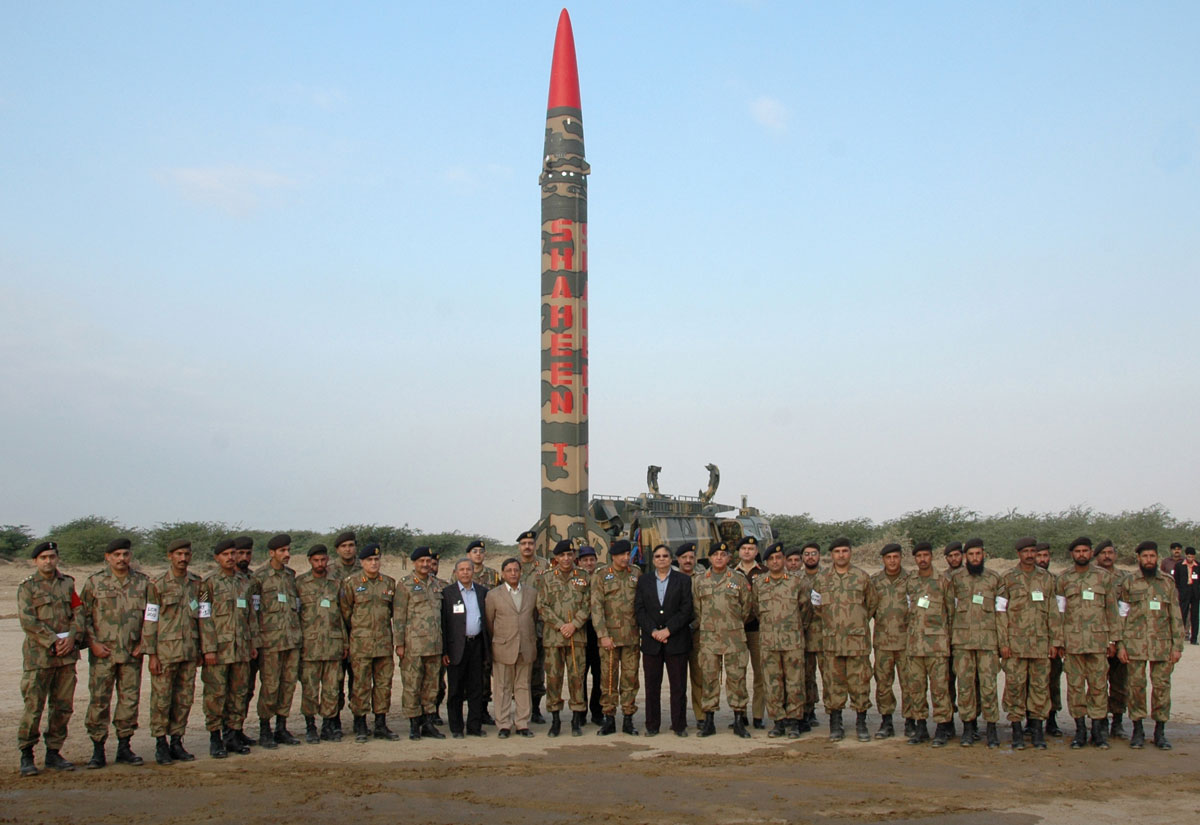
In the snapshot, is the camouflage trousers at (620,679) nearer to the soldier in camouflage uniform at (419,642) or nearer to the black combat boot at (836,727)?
the soldier in camouflage uniform at (419,642)

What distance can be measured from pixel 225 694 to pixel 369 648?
3.49ft

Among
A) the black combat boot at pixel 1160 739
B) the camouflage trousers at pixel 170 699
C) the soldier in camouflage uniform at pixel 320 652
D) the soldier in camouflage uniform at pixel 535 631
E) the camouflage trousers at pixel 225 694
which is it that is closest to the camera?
the camouflage trousers at pixel 170 699

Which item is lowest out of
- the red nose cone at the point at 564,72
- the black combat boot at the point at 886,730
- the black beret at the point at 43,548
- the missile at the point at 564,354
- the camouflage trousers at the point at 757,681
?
the black combat boot at the point at 886,730

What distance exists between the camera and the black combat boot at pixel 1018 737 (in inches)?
297

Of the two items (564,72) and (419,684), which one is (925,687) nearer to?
(419,684)

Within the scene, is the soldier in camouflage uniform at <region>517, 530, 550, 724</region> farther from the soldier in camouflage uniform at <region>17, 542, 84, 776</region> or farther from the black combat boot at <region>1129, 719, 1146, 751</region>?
the black combat boot at <region>1129, 719, 1146, 751</region>

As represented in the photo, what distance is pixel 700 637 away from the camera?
26.7ft

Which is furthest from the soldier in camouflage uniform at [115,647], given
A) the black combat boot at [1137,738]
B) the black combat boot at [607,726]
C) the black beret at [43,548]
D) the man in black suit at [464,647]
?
the black combat boot at [1137,738]

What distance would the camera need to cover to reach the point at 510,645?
8164mm

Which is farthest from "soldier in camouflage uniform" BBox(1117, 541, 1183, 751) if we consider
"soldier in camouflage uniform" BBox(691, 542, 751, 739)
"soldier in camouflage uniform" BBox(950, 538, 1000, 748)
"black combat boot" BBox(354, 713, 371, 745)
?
"black combat boot" BBox(354, 713, 371, 745)

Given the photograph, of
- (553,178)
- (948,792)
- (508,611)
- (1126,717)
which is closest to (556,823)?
(948,792)

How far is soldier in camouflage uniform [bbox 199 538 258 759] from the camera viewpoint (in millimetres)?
7340

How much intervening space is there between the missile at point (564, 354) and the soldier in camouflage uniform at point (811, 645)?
8.32 m

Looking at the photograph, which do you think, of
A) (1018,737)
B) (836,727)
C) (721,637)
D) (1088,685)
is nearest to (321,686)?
(721,637)
